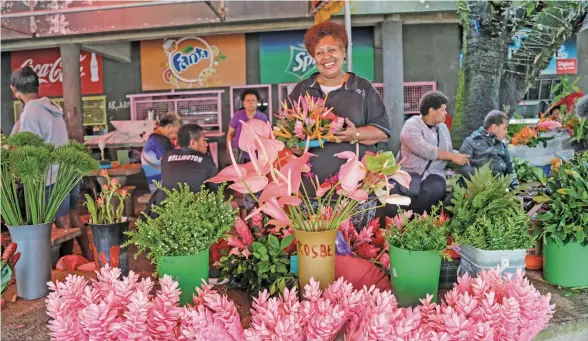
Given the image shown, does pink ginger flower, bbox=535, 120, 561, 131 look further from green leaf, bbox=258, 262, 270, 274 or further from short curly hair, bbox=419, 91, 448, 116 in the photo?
green leaf, bbox=258, 262, 270, 274

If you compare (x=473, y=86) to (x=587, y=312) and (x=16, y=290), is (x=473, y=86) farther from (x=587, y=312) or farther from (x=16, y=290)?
(x=16, y=290)

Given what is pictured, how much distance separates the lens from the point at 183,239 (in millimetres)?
1170

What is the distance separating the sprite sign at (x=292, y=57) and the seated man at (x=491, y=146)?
456cm

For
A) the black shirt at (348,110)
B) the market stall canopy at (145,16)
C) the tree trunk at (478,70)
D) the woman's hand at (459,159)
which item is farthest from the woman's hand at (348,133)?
the market stall canopy at (145,16)

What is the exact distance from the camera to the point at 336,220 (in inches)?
46.4

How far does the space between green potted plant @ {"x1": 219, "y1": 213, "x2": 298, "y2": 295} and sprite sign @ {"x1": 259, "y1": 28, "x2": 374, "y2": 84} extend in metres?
6.63

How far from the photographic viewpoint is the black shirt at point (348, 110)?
1.98 m

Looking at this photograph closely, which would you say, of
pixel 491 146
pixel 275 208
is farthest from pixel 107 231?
pixel 491 146

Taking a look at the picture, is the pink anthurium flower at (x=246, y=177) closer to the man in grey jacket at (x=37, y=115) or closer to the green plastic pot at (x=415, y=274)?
the green plastic pot at (x=415, y=274)

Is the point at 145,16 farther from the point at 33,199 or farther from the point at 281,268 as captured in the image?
the point at 281,268

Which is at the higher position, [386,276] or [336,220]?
[336,220]

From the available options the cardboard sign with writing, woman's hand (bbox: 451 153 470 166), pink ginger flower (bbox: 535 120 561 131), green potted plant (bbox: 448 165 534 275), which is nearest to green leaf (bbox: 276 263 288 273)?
green potted plant (bbox: 448 165 534 275)

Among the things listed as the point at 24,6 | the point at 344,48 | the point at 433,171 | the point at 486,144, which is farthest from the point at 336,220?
the point at 24,6

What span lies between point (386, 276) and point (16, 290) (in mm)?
1218
